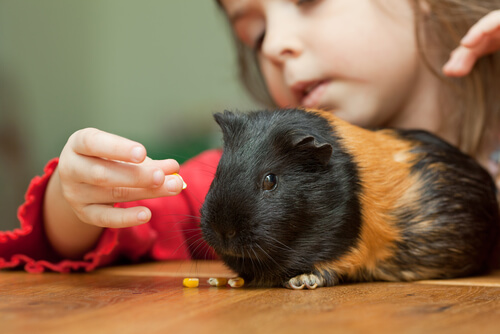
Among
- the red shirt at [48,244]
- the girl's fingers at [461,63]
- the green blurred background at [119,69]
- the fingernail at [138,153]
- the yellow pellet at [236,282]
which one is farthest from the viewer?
the green blurred background at [119,69]

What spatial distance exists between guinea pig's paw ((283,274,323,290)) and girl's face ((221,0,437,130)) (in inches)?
37.6

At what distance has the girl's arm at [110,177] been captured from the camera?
112cm

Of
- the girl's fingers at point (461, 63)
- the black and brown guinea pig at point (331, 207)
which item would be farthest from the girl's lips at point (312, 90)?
the black and brown guinea pig at point (331, 207)

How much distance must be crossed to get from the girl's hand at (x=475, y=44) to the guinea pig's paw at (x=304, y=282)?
0.93m

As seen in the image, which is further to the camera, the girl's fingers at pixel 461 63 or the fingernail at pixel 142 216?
the girl's fingers at pixel 461 63

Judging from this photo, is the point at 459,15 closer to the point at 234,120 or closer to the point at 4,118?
the point at 234,120

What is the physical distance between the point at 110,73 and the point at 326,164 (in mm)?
5123

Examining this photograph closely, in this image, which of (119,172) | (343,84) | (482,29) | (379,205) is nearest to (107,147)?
(119,172)

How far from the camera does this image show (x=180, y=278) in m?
1.40

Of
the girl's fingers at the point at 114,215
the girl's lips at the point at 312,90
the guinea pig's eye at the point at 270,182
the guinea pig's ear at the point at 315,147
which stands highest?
the girl's lips at the point at 312,90

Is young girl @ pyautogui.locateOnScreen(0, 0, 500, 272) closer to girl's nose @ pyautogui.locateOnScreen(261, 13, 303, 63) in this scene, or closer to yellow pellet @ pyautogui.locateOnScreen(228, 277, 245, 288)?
girl's nose @ pyautogui.locateOnScreen(261, 13, 303, 63)

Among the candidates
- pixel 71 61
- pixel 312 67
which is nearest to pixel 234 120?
pixel 312 67

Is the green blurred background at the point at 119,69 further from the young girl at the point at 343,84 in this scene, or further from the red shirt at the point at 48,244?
the red shirt at the point at 48,244

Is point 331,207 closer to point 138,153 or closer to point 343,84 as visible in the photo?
point 138,153
